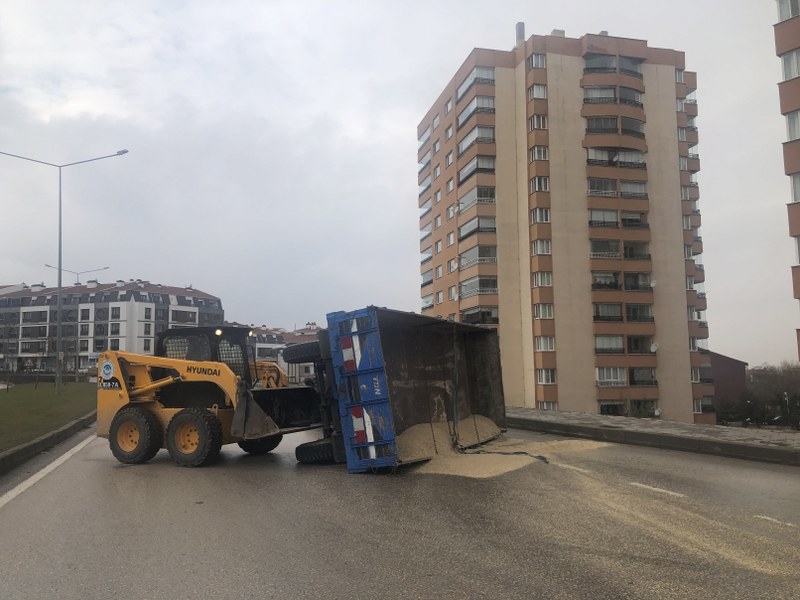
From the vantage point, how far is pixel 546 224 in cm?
4994

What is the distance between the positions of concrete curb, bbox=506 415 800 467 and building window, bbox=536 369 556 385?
106ft

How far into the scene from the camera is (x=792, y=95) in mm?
25375

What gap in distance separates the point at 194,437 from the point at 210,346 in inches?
66.4

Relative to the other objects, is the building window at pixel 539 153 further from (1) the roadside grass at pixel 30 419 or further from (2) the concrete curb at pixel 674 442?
(1) the roadside grass at pixel 30 419

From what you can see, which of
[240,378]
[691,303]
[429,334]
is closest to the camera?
[240,378]

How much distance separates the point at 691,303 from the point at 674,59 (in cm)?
2228

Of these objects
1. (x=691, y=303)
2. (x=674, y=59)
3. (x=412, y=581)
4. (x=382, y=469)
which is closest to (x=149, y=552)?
(x=412, y=581)

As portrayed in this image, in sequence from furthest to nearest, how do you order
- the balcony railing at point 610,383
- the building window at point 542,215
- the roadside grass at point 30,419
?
the building window at point 542,215 < the balcony railing at point 610,383 < the roadside grass at point 30,419

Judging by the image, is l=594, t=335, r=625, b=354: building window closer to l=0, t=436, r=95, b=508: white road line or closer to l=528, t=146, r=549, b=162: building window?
l=528, t=146, r=549, b=162: building window

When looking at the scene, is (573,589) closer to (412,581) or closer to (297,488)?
(412,581)

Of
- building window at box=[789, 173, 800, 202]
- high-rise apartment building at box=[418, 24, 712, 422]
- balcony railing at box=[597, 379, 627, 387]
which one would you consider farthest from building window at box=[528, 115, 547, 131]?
building window at box=[789, 173, 800, 202]

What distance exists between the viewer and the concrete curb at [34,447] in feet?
31.6

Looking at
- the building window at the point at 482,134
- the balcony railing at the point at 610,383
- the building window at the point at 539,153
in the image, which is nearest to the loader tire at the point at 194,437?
the balcony railing at the point at 610,383

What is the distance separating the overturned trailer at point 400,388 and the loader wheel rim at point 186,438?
1742mm
